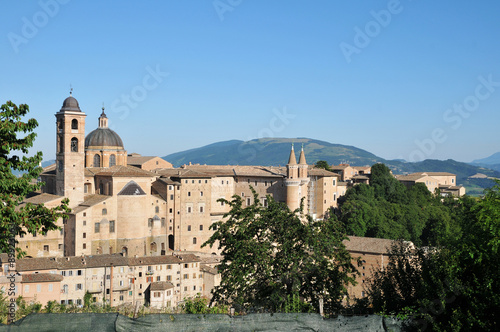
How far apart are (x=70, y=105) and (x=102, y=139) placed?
1074cm

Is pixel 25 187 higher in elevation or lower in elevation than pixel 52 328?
higher

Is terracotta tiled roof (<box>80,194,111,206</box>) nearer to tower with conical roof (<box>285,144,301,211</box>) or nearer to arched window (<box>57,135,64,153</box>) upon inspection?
arched window (<box>57,135,64,153</box>)

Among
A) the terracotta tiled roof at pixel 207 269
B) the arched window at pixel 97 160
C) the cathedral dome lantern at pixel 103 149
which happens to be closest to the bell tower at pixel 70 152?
the cathedral dome lantern at pixel 103 149

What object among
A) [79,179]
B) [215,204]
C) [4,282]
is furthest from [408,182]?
[4,282]

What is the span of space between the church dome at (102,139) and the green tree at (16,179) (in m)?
47.3

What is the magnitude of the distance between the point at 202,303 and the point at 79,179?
37.3m

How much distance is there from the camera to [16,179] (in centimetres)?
1257

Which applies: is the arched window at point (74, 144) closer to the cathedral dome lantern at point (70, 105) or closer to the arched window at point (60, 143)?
the arched window at point (60, 143)

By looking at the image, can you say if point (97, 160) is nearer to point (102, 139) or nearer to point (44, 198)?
point (102, 139)

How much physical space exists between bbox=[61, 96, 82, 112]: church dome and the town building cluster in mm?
93

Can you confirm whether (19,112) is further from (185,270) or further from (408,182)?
(408,182)

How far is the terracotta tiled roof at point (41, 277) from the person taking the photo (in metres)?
36.2

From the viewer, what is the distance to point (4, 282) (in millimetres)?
36000

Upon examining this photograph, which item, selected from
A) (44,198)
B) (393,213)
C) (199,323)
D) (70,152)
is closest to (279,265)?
(199,323)
